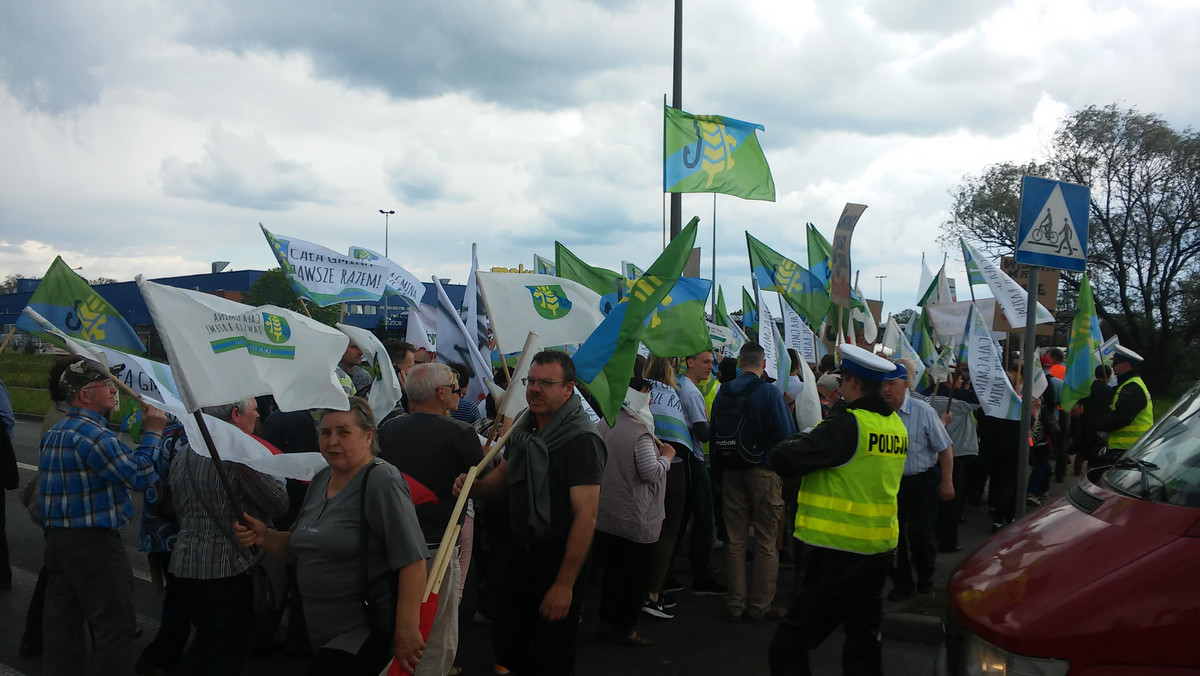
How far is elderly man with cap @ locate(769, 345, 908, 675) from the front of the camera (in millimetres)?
3670

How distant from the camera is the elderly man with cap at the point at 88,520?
13.0 feet

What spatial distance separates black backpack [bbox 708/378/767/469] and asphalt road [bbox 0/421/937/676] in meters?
1.12

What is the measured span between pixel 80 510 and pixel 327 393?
4.90 feet

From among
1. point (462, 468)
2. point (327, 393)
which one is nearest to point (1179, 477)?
point (462, 468)

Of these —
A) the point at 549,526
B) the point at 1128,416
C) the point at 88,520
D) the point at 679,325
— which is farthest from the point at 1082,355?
the point at 88,520

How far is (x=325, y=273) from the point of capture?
7719mm

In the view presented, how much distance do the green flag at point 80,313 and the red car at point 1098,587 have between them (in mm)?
4842

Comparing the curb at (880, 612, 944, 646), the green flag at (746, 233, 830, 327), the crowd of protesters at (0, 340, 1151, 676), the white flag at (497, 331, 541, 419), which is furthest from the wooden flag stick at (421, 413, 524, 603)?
the green flag at (746, 233, 830, 327)

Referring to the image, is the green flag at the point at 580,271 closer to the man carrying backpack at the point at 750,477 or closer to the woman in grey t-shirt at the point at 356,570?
the man carrying backpack at the point at 750,477

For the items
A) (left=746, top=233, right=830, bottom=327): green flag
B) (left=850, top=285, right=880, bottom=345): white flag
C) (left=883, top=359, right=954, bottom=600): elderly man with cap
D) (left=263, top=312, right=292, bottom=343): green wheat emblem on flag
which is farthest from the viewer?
(left=850, top=285, right=880, bottom=345): white flag

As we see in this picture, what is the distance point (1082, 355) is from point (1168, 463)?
5.56 meters

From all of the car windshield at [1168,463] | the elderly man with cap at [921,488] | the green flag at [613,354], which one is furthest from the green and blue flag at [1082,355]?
the green flag at [613,354]

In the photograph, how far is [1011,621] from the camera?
7.71 feet

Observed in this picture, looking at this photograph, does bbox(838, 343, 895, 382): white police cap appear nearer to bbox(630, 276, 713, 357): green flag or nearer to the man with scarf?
the man with scarf
